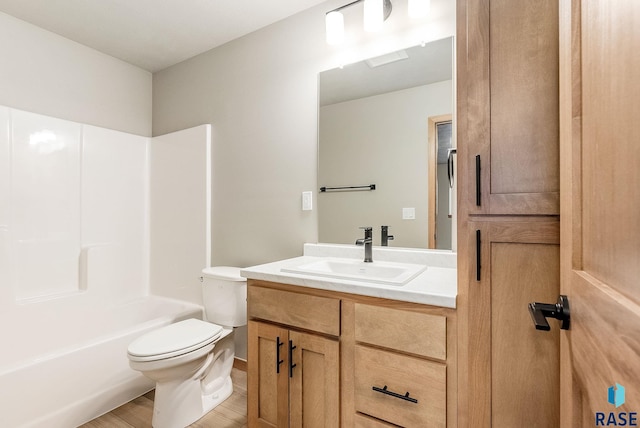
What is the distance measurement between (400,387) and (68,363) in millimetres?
1770

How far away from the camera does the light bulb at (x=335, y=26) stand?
5.87 ft

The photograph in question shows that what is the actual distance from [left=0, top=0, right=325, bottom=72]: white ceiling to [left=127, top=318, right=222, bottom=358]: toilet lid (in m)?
1.98

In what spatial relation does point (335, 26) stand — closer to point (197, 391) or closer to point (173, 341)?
point (173, 341)

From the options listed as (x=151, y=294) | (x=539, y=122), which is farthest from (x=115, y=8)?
(x=539, y=122)

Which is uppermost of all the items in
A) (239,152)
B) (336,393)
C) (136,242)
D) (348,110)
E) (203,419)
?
(348,110)

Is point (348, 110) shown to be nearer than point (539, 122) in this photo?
No

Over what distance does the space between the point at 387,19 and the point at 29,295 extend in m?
2.84

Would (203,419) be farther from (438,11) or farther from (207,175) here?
(438,11)

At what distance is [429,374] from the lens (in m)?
1.07

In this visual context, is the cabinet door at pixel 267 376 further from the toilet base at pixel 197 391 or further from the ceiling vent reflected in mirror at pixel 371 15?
the ceiling vent reflected in mirror at pixel 371 15

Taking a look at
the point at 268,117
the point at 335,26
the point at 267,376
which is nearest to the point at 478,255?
the point at 267,376

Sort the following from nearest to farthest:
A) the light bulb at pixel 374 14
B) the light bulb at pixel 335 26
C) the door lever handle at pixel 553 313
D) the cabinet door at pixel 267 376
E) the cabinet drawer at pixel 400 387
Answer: the door lever handle at pixel 553 313 < the cabinet drawer at pixel 400 387 < the cabinet door at pixel 267 376 < the light bulb at pixel 374 14 < the light bulb at pixel 335 26

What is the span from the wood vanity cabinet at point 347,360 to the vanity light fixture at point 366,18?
1.42m

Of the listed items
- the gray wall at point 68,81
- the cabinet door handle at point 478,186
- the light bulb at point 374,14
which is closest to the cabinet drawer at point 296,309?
the cabinet door handle at point 478,186
